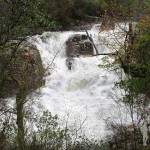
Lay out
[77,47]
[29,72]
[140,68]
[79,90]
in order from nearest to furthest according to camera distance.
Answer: [140,68] < [29,72] < [79,90] < [77,47]

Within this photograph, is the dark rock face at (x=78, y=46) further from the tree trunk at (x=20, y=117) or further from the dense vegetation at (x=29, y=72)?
the tree trunk at (x=20, y=117)

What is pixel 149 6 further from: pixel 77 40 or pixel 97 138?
pixel 97 138

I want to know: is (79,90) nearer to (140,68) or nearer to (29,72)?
(29,72)

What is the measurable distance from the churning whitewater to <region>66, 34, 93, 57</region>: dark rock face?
1.27 feet

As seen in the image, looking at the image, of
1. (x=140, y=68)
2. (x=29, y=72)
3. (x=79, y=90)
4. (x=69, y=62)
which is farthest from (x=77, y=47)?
(x=140, y=68)

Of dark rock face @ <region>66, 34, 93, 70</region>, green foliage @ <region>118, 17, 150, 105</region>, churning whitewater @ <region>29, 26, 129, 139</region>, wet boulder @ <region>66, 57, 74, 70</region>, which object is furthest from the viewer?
dark rock face @ <region>66, 34, 93, 70</region>

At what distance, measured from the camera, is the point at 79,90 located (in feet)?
64.4

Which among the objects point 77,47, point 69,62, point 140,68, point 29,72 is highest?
point 77,47

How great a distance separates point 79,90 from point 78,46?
4.30m

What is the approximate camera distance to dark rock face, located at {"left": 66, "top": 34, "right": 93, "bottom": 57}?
74.2 ft

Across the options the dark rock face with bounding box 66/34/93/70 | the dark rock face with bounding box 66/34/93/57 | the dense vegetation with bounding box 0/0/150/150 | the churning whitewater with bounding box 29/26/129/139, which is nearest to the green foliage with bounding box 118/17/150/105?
the dense vegetation with bounding box 0/0/150/150

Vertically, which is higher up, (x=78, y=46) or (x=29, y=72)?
(x=78, y=46)

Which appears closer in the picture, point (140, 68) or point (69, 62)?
point (140, 68)

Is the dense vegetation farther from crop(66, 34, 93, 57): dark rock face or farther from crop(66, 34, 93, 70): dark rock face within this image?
crop(66, 34, 93, 57): dark rock face
